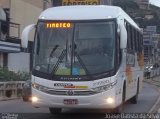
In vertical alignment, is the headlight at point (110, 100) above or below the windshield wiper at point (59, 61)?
below

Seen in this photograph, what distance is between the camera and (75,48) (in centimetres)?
1516

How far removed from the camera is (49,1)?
5384 cm

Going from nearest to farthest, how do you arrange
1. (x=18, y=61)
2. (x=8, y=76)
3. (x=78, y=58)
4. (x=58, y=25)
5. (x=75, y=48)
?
1. (x=78, y=58)
2. (x=75, y=48)
3. (x=58, y=25)
4. (x=8, y=76)
5. (x=18, y=61)

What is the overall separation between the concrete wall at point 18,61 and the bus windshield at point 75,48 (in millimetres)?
27019

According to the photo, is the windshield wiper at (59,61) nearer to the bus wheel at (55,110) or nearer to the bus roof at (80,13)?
the bus roof at (80,13)

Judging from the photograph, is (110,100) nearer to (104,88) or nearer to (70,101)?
(104,88)

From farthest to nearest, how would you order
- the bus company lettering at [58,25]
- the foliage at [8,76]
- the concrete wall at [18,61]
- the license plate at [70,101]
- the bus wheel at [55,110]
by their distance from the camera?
the concrete wall at [18,61], the foliage at [8,76], the bus wheel at [55,110], the bus company lettering at [58,25], the license plate at [70,101]

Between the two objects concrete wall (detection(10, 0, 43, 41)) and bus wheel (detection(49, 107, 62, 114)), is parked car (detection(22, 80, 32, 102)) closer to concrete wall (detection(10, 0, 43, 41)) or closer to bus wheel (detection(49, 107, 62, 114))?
bus wheel (detection(49, 107, 62, 114))

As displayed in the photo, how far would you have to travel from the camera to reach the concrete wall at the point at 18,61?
4291 centimetres

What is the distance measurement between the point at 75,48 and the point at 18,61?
29619 mm

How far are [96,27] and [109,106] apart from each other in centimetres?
223

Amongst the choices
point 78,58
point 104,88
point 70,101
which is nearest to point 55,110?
point 70,101

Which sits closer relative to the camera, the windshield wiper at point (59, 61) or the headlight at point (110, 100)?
the headlight at point (110, 100)

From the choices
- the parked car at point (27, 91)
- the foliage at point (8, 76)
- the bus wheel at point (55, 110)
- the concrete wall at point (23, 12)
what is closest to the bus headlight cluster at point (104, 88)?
the bus wheel at point (55, 110)
